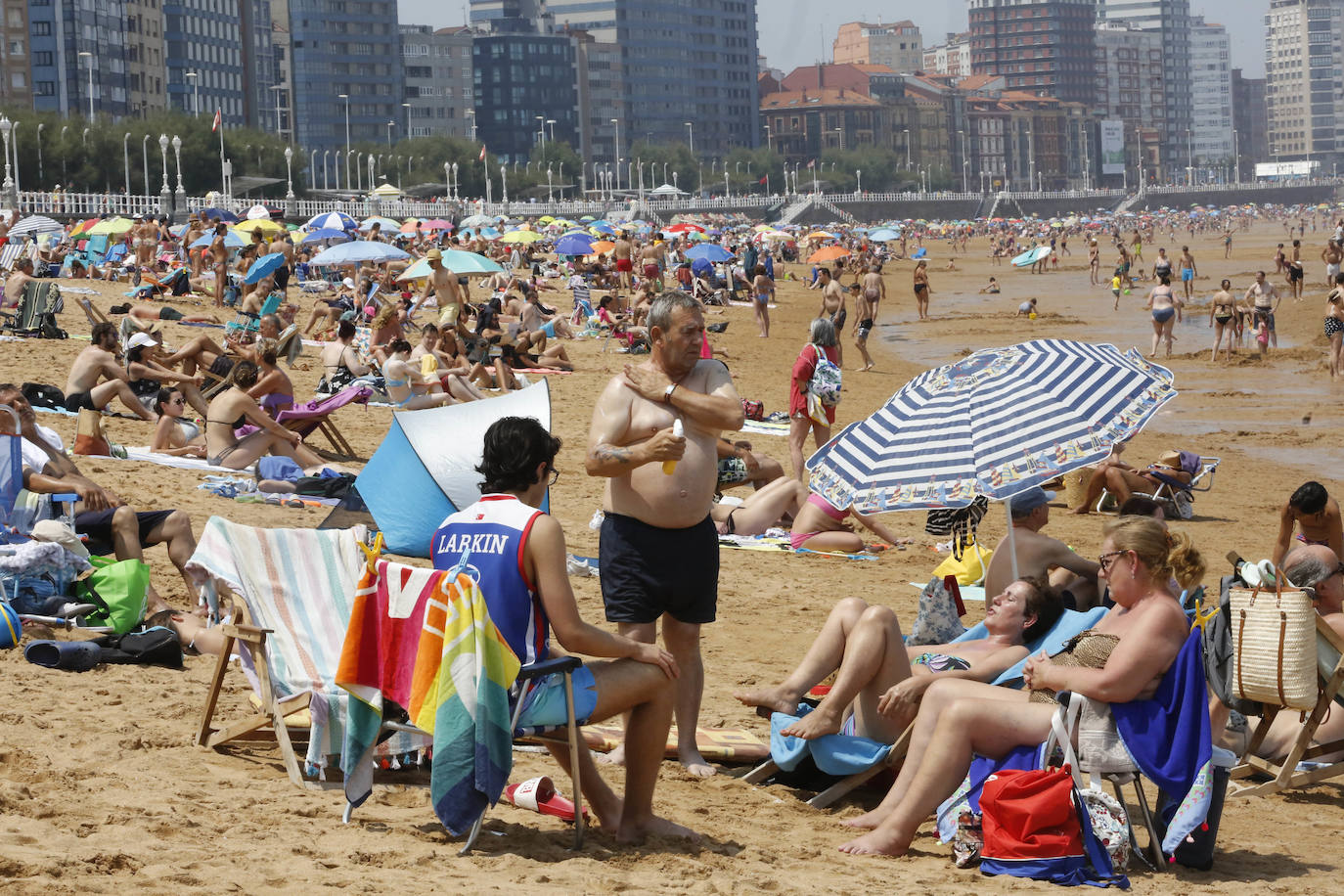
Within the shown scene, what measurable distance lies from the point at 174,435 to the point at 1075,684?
7.78m

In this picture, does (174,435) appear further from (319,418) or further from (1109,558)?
(1109,558)

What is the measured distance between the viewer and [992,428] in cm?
489

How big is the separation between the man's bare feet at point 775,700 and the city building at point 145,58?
9647 centimetres

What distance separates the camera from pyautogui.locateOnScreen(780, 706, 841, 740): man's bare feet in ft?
14.3

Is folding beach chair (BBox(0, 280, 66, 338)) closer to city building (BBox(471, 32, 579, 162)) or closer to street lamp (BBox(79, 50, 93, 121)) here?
street lamp (BBox(79, 50, 93, 121))

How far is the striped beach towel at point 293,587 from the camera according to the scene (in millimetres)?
4414

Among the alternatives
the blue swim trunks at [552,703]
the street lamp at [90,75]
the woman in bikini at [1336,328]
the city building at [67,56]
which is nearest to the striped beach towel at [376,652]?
the blue swim trunks at [552,703]

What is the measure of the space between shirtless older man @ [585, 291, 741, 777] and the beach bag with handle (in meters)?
1.45

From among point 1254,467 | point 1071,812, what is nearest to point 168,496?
point 1071,812

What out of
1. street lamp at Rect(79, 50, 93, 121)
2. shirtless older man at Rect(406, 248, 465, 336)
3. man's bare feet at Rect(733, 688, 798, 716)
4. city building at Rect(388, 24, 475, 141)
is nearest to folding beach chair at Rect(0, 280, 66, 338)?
shirtless older man at Rect(406, 248, 465, 336)

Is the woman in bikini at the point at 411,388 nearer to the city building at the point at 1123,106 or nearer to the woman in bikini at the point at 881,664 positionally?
the woman in bikini at the point at 881,664

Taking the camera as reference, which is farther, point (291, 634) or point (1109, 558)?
point (291, 634)

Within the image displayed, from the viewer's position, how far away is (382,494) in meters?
6.79

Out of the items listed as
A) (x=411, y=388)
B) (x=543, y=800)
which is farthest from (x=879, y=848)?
(x=411, y=388)
